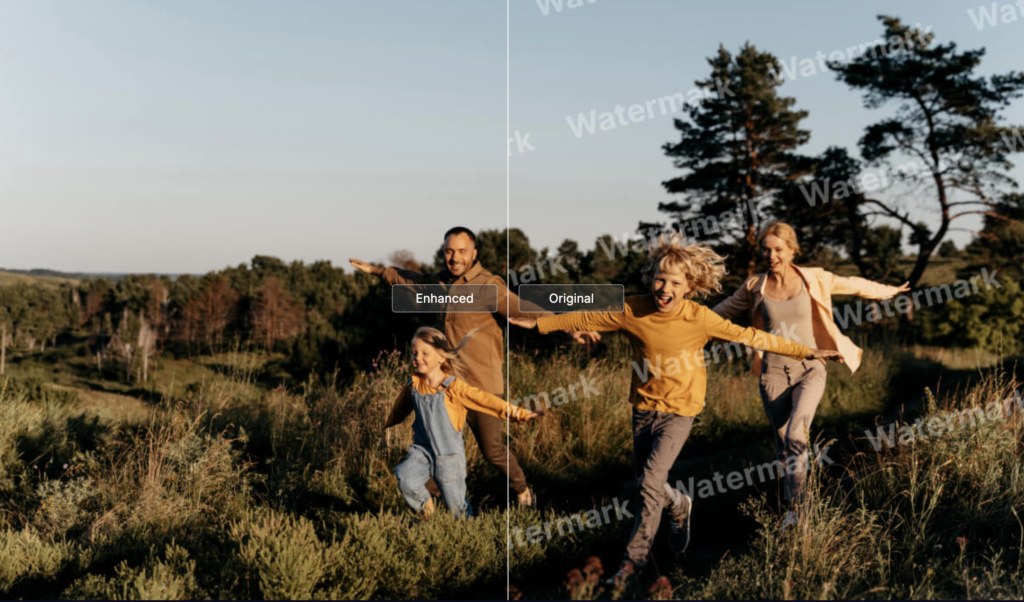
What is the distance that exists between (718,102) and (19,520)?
989 inches

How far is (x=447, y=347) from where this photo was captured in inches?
177

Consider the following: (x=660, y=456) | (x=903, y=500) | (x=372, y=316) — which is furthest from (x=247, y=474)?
(x=372, y=316)

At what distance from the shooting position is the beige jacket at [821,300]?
502 centimetres

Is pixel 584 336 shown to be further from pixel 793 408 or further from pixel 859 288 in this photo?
pixel 859 288

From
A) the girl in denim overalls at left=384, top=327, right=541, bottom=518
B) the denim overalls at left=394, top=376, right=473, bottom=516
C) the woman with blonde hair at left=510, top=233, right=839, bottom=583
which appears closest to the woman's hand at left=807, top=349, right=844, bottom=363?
the woman with blonde hair at left=510, top=233, right=839, bottom=583

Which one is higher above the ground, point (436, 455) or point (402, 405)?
point (402, 405)

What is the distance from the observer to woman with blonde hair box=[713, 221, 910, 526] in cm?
477

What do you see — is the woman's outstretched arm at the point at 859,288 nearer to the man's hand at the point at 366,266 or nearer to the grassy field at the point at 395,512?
the grassy field at the point at 395,512

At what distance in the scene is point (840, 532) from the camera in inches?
158

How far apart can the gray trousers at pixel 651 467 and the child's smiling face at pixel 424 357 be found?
51.6 inches

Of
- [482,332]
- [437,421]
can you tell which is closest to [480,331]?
[482,332]

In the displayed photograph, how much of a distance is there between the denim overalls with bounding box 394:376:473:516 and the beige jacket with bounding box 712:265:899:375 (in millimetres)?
2151

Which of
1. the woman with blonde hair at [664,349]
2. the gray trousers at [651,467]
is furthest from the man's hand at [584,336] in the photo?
the gray trousers at [651,467]

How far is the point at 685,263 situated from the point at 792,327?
54.0 inches
